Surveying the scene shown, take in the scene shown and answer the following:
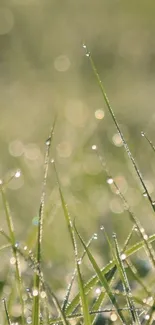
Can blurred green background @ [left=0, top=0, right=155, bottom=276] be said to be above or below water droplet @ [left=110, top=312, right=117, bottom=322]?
above

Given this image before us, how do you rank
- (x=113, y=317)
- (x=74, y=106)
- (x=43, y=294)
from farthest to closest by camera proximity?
1. (x=74, y=106)
2. (x=113, y=317)
3. (x=43, y=294)

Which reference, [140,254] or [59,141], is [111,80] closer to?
[59,141]

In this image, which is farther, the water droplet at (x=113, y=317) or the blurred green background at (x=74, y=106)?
the blurred green background at (x=74, y=106)

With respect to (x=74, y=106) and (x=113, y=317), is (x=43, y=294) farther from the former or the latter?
(x=74, y=106)

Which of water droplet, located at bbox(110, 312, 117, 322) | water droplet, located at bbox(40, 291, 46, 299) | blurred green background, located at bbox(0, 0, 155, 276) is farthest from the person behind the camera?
blurred green background, located at bbox(0, 0, 155, 276)

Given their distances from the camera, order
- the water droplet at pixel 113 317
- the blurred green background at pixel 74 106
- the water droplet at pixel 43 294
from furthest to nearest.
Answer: the blurred green background at pixel 74 106 < the water droplet at pixel 113 317 < the water droplet at pixel 43 294

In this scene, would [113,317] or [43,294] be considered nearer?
[43,294]

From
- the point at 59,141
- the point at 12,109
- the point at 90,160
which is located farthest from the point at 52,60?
the point at 90,160

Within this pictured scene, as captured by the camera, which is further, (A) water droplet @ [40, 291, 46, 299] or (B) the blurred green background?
(B) the blurred green background

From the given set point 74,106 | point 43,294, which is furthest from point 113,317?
point 74,106
